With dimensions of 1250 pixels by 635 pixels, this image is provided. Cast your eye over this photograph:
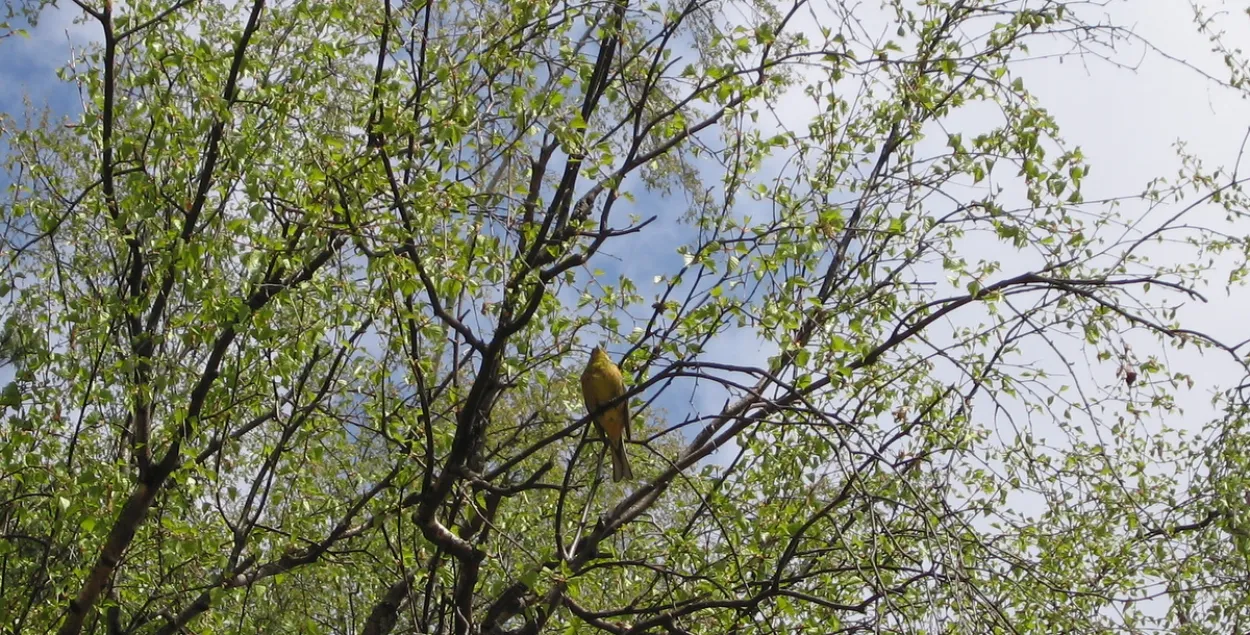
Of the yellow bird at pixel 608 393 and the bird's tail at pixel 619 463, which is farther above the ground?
the yellow bird at pixel 608 393

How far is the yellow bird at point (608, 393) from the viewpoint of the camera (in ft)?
16.9

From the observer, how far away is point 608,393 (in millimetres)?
5277

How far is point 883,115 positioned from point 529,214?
6.47ft

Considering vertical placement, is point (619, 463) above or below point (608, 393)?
below

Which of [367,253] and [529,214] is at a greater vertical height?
[529,214]

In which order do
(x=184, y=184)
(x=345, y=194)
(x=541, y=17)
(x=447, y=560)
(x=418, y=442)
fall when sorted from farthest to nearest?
(x=447, y=560) → (x=184, y=184) → (x=418, y=442) → (x=541, y=17) → (x=345, y=194)

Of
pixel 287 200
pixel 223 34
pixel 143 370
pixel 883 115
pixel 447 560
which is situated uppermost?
pixel 223 34

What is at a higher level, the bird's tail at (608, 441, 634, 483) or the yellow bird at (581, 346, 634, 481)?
the yellow bird at (581, 346, 634, 481)

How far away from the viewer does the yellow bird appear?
516 centimetres

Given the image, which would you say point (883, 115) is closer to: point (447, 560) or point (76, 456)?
point (447, 560)

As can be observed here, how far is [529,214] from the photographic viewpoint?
199 inches

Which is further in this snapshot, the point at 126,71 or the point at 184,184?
the point at 126,71

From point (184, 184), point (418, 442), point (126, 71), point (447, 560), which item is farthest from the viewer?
point (126, 71)

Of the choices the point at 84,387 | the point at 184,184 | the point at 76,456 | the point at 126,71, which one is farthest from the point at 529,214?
the point at 126,71
